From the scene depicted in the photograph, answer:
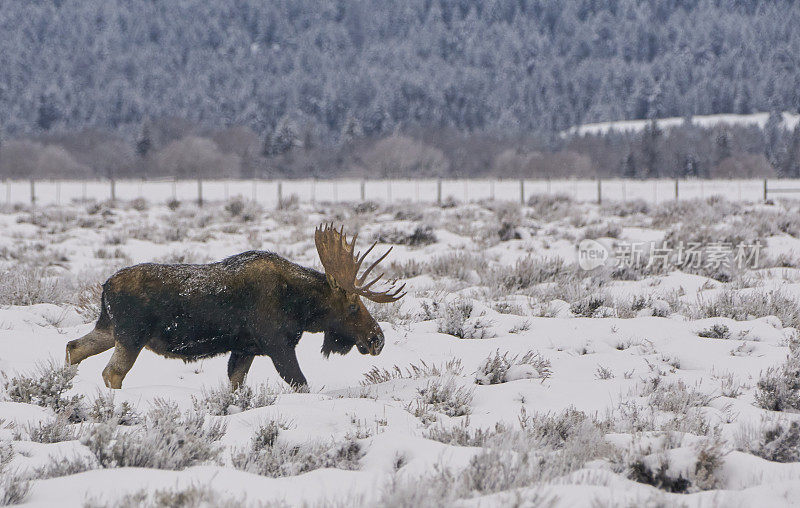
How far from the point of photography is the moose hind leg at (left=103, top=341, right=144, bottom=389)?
424cm

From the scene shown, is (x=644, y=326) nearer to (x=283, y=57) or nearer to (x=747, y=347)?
(x=747, y=347)

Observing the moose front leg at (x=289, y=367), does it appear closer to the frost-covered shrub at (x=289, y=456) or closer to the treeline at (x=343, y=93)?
the frost-covered shrub at (x=289, y=456)

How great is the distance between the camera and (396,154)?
10531cm

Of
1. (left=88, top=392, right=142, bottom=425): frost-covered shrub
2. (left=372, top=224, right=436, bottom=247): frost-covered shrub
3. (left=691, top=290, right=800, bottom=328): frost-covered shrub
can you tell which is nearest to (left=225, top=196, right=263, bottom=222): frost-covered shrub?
(left=372, top=224, right=436, bottom=247): frost-covered shrub

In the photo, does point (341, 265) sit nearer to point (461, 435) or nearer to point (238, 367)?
point (238, 367)

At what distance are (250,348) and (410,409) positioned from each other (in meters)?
1.06

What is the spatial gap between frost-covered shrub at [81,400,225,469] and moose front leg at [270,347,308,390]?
837 millimetres

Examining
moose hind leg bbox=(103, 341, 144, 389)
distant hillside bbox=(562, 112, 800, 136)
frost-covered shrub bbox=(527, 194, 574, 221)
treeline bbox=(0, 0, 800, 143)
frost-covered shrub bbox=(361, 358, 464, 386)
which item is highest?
treeline bbox=(0, 0, 800, 143)

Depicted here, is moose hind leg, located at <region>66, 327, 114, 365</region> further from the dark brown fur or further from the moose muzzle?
the moose muzzle

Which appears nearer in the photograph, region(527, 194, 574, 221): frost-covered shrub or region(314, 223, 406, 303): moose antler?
region(314, 223, 406, 303): moose antler

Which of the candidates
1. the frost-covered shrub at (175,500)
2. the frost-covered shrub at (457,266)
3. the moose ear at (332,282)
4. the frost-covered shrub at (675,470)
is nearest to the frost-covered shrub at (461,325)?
the moose ear at (332,282)

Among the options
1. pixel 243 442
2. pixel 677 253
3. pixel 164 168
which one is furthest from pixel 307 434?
pixel 164 168

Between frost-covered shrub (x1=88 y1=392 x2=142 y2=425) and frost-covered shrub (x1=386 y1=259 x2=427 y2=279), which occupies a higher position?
frost-covered shrub (x1=386 y1=259 x2=427 y2=279)

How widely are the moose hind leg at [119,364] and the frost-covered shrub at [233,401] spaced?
0.43 meters
